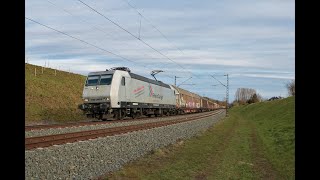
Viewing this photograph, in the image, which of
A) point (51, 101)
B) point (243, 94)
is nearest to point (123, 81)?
point (51, 101)

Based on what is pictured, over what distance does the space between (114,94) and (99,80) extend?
1.66 metres

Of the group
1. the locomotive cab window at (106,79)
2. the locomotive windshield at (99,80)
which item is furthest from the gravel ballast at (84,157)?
the locomotive windshield at (99,80)

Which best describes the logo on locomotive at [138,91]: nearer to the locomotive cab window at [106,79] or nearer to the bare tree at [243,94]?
the locomotive cab window at [106,79]

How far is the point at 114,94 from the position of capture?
82.5 ft

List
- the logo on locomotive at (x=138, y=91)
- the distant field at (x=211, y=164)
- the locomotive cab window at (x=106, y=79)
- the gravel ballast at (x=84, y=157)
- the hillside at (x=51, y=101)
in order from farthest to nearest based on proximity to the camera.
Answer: the hillside at (x=51, y=101) → the logo on locomotive at (x=138, y=91) → the locomotive cab window at (x=106, y=79) → the distant field at (x=211, y=164) → the gravel ballast at (x=84, y=157)

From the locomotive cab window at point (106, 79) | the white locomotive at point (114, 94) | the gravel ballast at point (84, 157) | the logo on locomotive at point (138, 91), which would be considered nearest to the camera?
the gravel ballast at point (84, 157)

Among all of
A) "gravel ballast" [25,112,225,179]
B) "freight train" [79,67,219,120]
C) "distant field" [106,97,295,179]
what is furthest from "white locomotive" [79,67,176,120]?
"distant field" [106,97,295,179]

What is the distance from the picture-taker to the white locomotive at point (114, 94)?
2491 cm

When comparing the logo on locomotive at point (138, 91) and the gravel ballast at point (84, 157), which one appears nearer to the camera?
the gravel ballast at point (84, 157)

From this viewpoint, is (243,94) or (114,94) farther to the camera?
(243,94)

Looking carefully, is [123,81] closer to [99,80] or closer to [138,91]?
[99,80]

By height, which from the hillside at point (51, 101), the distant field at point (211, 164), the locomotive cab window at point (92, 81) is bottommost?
the distant field at point (211, 164)
